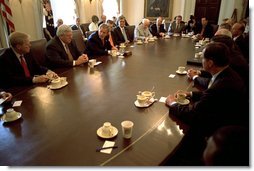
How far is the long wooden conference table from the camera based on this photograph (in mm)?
1088

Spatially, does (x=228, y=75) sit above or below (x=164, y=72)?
above

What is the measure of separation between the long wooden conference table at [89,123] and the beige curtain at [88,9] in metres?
4.92

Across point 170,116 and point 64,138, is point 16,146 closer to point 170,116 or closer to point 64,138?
point 64,138

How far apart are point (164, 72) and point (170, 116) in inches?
41.1

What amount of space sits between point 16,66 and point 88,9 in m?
5.32

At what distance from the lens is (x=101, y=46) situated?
3506 mm

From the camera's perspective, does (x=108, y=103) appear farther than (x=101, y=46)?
No

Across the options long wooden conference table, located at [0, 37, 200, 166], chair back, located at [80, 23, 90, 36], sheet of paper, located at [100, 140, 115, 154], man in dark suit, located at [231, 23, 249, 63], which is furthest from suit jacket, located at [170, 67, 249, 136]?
chair back, located at [80, 23, 90, 36]

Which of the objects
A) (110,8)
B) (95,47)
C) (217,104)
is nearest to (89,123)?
(217,104)

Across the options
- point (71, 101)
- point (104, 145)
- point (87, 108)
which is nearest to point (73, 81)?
point (71, 101)

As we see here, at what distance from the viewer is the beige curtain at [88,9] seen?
6.59 metres

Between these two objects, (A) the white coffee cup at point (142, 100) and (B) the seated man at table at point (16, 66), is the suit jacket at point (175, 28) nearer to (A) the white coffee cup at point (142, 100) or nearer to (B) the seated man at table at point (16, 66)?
(B) the seated man at table at point (16, 66)

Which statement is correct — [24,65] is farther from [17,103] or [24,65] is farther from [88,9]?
[88,9]

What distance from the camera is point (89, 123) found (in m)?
1.39
